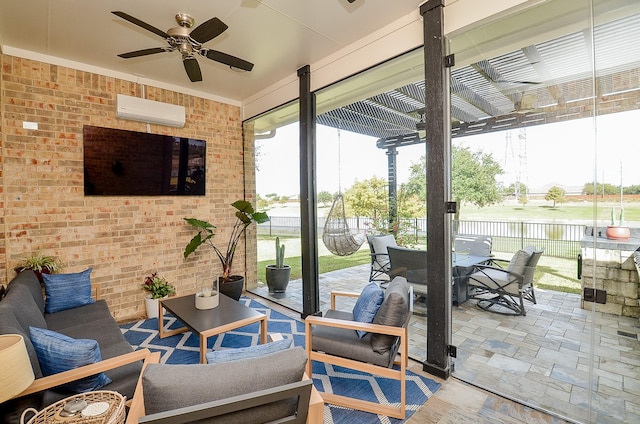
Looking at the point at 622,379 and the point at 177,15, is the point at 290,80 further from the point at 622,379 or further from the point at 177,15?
the point at 622,379

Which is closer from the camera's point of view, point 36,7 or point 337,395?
point 337,395

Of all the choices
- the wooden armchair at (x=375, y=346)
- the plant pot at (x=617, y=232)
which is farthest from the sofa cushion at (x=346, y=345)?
the plant pot at (x=617, y=232)

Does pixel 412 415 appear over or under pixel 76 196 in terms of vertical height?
under

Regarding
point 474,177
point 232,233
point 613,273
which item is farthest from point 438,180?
point 232,233

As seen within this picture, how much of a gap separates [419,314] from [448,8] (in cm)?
271

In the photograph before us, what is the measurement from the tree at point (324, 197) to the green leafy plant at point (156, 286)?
243 centimetres

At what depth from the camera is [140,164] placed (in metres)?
4.00

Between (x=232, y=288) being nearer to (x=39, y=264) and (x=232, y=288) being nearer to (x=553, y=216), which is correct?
(x=39, y=264)

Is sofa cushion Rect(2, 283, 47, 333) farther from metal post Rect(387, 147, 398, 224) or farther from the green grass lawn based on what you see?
the green grass lawn

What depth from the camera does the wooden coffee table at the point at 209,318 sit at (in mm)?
2607

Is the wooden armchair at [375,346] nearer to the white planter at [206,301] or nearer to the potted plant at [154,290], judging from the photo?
the white planter at [206,301]

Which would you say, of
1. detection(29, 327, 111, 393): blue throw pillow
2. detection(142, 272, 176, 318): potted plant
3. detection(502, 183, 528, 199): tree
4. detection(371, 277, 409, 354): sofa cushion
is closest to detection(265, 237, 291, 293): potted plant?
detection(142, 272, 176, 318): potted plant

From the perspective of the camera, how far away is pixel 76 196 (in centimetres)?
356

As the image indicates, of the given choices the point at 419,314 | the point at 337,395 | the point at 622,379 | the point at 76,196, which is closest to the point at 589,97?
the point at 622,379
